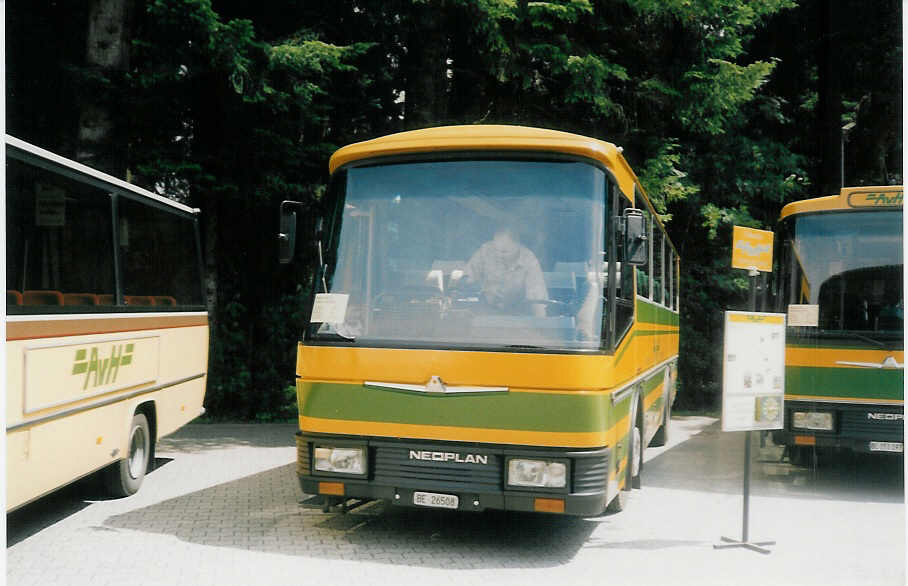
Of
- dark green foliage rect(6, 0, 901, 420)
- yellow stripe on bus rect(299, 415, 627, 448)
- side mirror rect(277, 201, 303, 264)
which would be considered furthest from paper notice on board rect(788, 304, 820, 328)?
side mirror rect(277, 201, 303, 264)

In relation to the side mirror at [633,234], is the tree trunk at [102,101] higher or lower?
higher

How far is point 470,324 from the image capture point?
671 centimetres

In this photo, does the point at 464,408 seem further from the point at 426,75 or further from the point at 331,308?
the point at 426,75

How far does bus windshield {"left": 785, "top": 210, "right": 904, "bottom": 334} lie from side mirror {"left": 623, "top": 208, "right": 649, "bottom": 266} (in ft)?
11.9

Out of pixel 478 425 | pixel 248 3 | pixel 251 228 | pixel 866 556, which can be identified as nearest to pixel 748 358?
pixel 866 556

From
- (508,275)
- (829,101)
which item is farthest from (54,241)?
(829,101)

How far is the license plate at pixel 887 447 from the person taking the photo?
926 centimetres

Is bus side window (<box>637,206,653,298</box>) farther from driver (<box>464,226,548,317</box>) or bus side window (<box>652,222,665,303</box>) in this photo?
driver (<box>464,226,548,317</box>)

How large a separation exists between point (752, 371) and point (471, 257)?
8.05ft

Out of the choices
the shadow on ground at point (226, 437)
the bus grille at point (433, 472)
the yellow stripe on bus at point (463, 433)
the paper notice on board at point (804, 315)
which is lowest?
the shadow on ground at point (226, 437)

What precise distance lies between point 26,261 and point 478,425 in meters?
3.36

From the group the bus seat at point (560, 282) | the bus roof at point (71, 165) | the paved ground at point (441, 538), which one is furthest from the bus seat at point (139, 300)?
the bus seat at point (560, 282)

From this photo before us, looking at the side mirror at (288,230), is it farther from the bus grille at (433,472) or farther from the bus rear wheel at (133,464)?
the bus rear wheel at (133,464)

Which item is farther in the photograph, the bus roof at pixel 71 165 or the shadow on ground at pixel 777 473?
the shadow on ground at pixel 777 473
